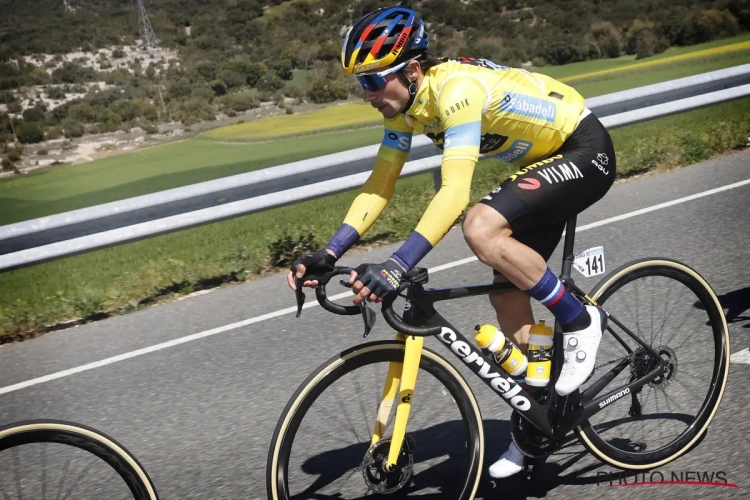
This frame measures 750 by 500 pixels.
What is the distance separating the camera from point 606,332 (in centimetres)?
416

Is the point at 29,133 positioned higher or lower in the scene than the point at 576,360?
higher

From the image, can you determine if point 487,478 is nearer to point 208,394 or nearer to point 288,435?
point 288,435

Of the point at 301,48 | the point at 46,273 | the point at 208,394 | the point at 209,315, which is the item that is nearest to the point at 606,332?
the point at 208,394

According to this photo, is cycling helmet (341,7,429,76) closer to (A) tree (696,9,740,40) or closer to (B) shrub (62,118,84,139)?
(B) shrub (62,118,84,139)

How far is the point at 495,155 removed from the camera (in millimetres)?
4148

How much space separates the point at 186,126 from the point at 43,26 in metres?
2.25

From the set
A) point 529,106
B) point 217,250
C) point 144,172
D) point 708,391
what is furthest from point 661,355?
point 144,172

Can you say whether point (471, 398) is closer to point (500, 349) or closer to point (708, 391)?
point (500, 349)

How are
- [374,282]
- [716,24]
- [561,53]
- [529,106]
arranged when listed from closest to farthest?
[374,282] < [529,106] < [561,53] < [716,24]

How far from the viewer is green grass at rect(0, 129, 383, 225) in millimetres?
9516

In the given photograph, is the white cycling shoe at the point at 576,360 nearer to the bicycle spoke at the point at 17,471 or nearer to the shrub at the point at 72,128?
the bicycle spoke at the point at 17,471

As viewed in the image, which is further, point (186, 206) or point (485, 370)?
point (186, 206)

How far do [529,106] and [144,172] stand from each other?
7135 millimetres

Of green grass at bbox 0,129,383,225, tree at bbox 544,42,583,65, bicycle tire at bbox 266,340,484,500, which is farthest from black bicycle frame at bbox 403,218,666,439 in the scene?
tree at bbox 544,42,583,65
